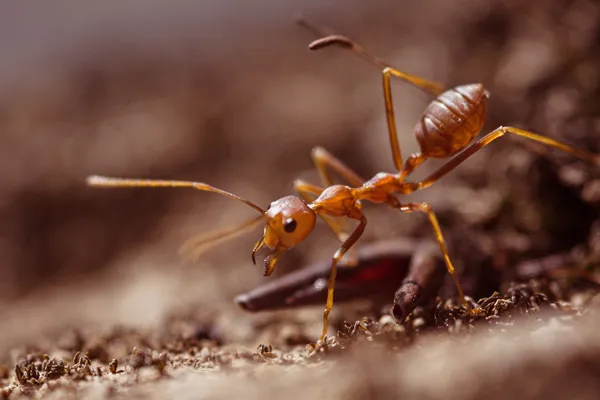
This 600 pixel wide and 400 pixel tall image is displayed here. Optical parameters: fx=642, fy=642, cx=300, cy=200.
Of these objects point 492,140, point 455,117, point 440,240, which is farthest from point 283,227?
point 492,140

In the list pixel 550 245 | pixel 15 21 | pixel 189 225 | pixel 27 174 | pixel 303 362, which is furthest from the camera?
pixel 15 21

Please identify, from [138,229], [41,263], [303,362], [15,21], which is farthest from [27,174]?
[303,362]

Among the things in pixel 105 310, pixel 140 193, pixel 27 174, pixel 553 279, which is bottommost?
pixel 553 279

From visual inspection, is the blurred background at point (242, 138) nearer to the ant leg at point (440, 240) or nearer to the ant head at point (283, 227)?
the ant leg at point (440, 240)

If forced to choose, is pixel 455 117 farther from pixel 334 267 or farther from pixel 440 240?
pixel 334 267

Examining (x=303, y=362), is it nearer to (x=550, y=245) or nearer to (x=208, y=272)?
(x=550, y=245)

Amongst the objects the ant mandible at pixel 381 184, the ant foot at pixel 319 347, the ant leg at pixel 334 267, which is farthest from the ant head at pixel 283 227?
the ant foot at pixel 319 347

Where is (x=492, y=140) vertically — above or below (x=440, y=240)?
above
